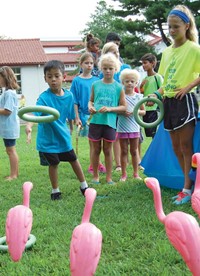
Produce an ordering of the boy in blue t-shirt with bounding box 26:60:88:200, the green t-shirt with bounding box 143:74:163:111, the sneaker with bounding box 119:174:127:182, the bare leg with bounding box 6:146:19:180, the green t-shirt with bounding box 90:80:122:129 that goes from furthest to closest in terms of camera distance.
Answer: the green t-shirt with bounding box 143:74:163:111 < the bare leg with bounding box 6:146:19:180 < the sneaker with bounding box 119:174:127:182 < the green t-shirt with bounding box 90:80:122:129 < the boy in blue t-shirt with bounding box 26:60:88:200

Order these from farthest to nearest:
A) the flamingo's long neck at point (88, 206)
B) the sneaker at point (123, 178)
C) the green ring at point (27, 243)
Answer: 1. the sneaker at point (123, 178)
2. the green ring at point (27, 243)
3. the flamingo's long neck at point (88, 206)

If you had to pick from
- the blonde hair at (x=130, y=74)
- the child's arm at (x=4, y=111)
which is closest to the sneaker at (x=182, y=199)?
the blonde hair at (x=130, y=74)

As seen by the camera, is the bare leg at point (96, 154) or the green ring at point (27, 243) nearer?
the green ring at point (27, 243)

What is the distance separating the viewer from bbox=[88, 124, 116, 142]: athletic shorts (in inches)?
205

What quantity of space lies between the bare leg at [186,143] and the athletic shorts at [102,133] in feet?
3.52

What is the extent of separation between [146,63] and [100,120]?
1.88 m

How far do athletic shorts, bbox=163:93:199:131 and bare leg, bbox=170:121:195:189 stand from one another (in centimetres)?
7

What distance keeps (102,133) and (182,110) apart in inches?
54.6

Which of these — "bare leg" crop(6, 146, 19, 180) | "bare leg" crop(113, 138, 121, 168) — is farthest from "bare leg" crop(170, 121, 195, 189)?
"bare leg" crop(6, 146, 19, 180)

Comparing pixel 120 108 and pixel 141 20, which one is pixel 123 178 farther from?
pixel 141 20

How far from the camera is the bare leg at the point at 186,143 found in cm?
413

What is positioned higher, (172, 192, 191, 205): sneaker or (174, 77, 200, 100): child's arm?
(174, 77, 200, 100): child's arm

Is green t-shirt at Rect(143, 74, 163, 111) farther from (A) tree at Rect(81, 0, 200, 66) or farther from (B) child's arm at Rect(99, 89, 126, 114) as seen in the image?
(A) tree at Rect(81, 0, 200, 66)

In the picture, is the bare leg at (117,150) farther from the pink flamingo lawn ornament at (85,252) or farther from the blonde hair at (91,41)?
the pink flamingo lawn ornament at (85,252)
